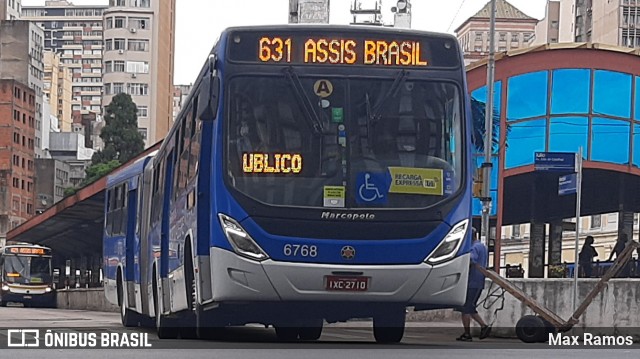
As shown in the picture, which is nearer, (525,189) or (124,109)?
(525,189)

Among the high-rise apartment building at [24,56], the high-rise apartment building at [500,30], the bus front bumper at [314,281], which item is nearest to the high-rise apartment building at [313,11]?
the bus front bumper at [314,281]

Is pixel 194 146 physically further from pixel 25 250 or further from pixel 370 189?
pixel 25 250

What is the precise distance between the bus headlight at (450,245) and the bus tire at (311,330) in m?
2.81

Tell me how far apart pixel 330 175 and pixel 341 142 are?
1.25 ft

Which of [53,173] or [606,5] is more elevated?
[606,5]

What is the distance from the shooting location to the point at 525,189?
4472 cm

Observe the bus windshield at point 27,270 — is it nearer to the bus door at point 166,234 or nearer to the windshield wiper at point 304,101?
the bus door at point 166,234

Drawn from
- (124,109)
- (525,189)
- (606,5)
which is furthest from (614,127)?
(606,5)

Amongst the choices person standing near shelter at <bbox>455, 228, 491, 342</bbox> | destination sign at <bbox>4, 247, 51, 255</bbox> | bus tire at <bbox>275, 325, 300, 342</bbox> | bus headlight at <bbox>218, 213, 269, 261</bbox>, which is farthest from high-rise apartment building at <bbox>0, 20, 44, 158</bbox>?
bus headlight at <bbox>218, 213, 269, 261</bbox>

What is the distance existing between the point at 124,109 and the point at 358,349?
10495 cm

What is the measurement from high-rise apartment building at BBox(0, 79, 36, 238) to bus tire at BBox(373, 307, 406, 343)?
429 ft

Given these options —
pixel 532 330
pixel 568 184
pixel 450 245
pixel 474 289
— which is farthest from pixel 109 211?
pixel 450 245

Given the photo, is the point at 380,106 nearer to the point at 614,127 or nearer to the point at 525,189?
the point at 614,127

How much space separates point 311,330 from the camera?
17.7 m
